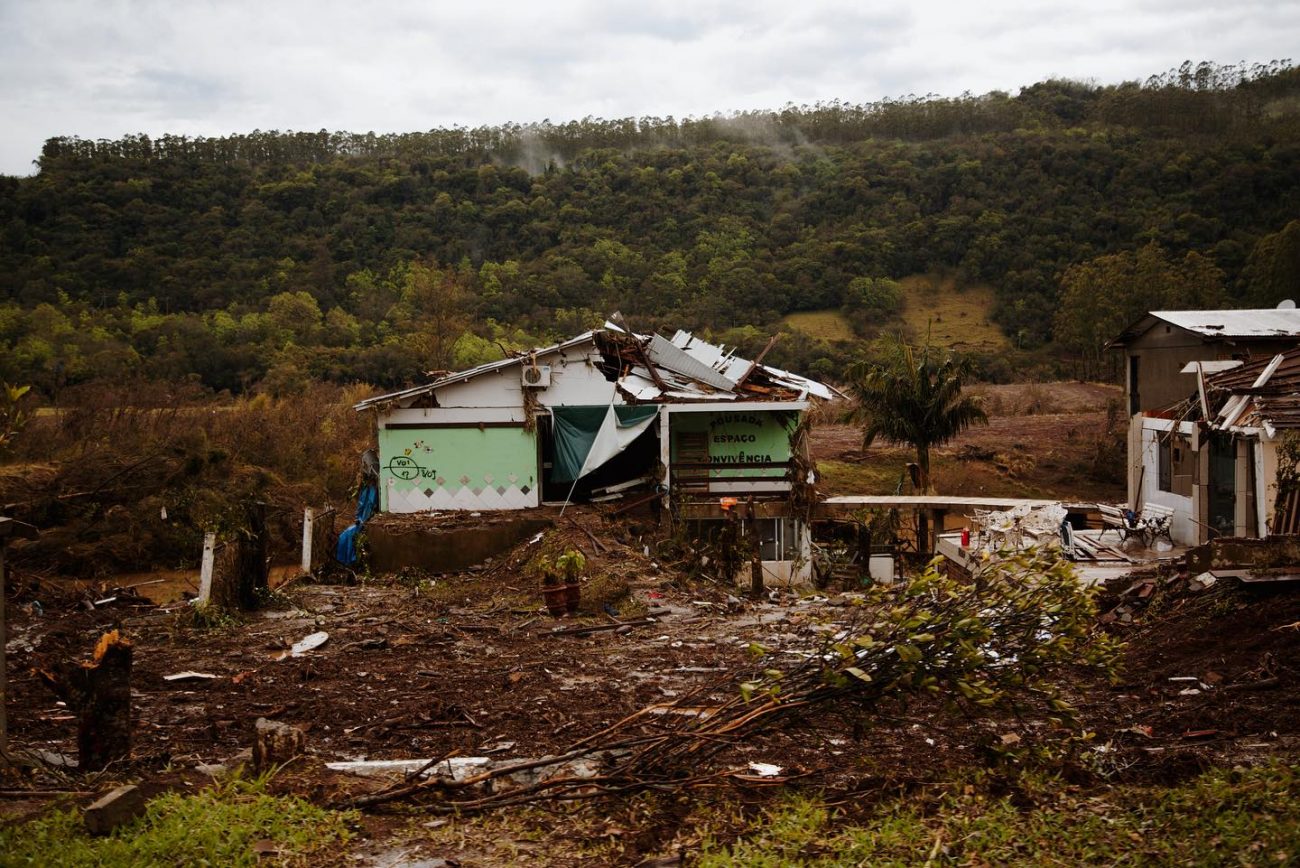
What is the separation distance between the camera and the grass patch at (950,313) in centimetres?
5506

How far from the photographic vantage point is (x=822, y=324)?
56875mm

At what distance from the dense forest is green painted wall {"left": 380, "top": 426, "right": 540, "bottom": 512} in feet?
61.2

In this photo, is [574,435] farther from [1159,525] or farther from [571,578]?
[1159,525]

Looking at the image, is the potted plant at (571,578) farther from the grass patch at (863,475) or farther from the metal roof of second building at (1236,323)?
the grass patch at (863,475)

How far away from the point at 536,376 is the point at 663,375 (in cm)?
238

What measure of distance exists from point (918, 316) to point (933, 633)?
55.1m

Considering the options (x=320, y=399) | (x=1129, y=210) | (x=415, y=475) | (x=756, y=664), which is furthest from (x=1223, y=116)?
(x=756, y=664)

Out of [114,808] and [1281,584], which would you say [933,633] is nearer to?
[114,808]

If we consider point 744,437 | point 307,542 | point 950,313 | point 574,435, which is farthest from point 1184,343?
point 950,313

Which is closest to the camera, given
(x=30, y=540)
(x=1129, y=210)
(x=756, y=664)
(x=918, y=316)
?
(x=756, y=664)

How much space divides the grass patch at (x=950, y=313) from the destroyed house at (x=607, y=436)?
36585mm

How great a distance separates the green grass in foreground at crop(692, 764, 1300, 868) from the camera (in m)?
4.59

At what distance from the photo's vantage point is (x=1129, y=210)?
62906mm

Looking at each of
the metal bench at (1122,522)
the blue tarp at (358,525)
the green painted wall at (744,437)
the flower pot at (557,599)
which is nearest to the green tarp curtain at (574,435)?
the green painted wall at (744,437)
